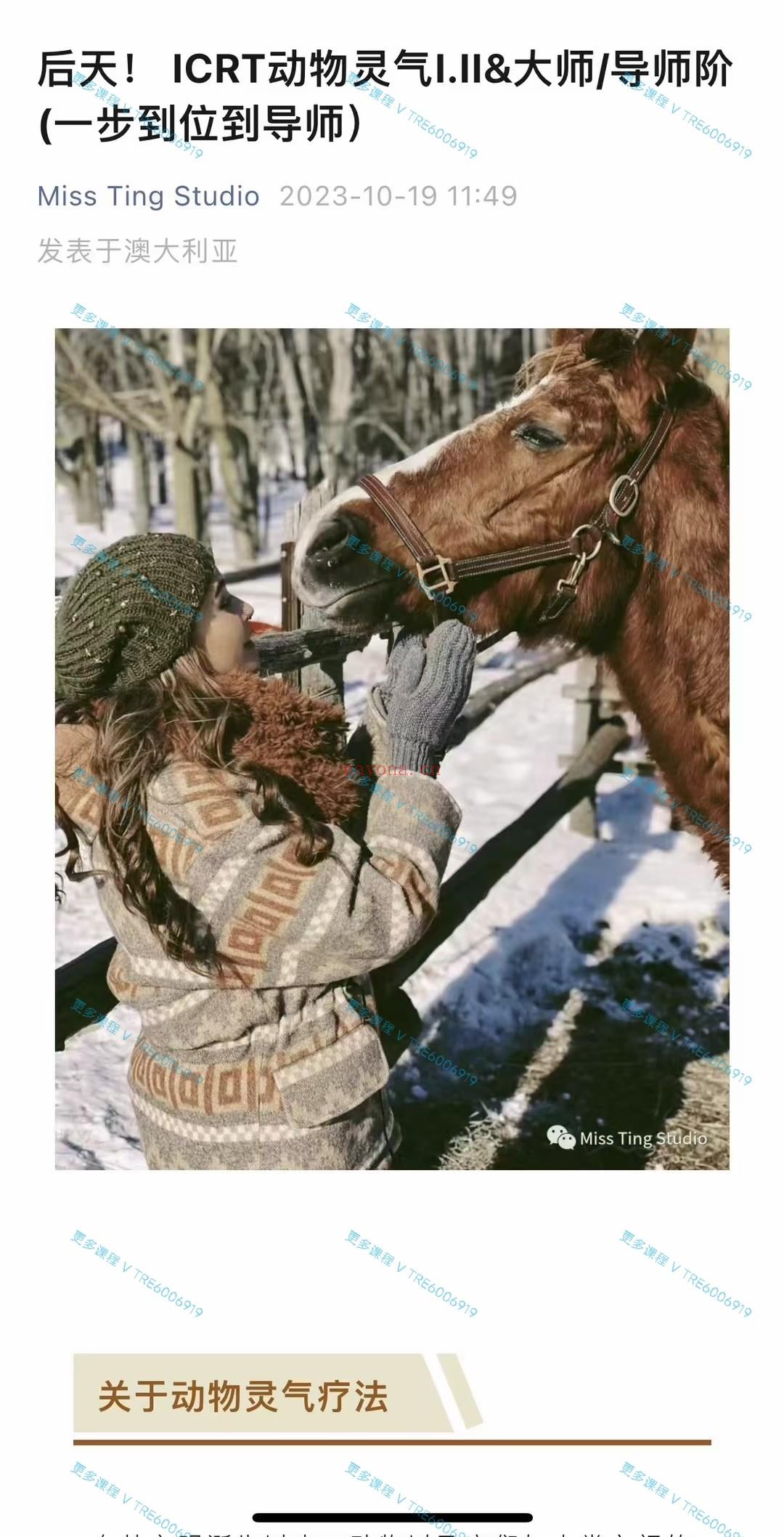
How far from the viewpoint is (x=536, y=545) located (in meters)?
2.13

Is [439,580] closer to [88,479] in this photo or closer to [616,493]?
[616,493]

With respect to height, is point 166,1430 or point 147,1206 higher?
point 147,1206

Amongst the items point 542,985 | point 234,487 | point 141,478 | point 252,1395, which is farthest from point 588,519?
point 141,478

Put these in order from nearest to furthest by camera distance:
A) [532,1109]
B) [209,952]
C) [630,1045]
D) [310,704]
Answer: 1. [209,952]
2. [310,704]
3. [532,1109]
4. [630,1045]

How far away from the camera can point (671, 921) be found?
490 cm

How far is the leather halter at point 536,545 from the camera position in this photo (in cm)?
206

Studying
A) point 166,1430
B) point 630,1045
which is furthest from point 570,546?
point 630,1045

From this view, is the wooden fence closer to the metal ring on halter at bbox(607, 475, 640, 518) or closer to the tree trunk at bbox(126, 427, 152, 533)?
the metal ring on halter at bbox(607, 475, 640, 518)

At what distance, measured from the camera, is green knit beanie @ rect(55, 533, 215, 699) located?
155 centimetres

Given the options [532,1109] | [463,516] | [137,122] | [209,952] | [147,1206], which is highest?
[137,122]

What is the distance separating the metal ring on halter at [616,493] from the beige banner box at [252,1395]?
1.74 metres

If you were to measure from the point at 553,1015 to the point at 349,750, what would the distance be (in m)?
2.49

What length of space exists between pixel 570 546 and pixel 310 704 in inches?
28.0

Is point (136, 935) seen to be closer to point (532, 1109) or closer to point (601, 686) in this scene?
point (532, 1109)
